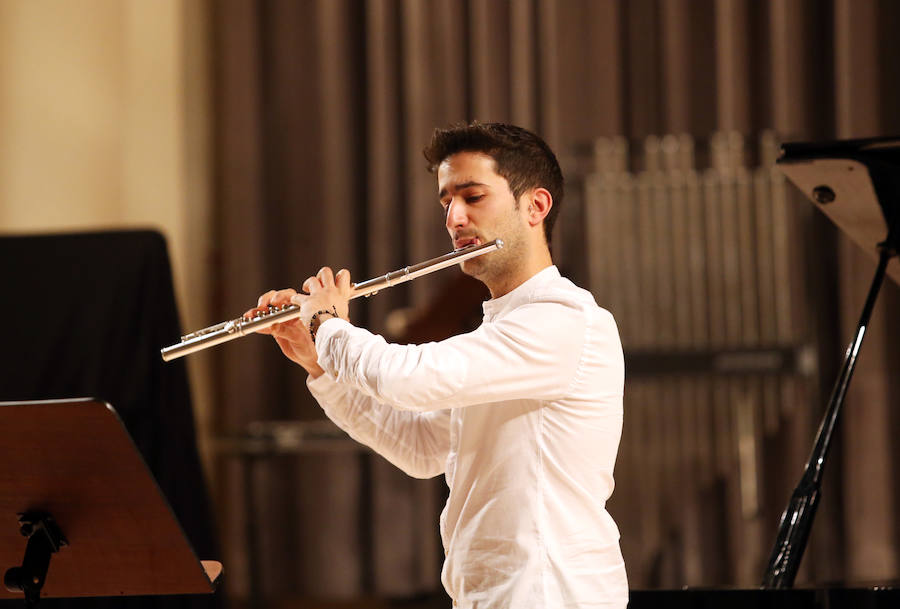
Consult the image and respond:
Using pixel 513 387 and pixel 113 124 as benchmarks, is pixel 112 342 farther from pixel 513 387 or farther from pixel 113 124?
pixel 113 124

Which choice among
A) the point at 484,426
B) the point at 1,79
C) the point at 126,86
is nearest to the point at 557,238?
the point at 126,86

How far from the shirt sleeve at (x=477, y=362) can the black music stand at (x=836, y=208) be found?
1.99 feet

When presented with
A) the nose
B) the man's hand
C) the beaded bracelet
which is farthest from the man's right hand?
the nose

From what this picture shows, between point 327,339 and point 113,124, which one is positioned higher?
point 113,124

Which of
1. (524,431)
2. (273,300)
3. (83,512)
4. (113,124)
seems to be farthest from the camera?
(113,124)

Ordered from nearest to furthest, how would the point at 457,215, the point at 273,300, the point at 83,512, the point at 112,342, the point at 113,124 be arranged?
the point at 83,512
the point at 457,215
the point at 273,300
the point at 112,342
the point at 113,124

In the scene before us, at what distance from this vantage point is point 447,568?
181cm

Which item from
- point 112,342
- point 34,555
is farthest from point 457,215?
point 112,342

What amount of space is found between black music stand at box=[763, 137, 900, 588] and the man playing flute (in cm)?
47

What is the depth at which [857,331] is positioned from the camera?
224 cm

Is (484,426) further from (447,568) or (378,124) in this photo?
(378,124)

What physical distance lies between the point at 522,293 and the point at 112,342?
110 cm

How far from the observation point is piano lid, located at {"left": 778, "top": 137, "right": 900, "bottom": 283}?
2080 mm

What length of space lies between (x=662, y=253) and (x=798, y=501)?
91.0 inches
